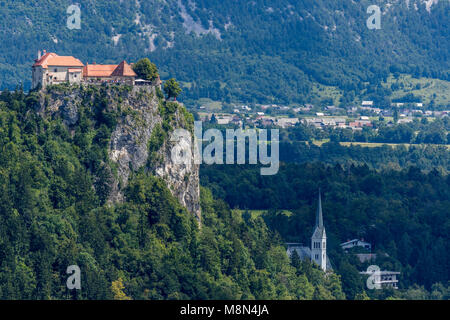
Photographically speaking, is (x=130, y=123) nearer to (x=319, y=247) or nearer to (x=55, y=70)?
(x=55, y=70)

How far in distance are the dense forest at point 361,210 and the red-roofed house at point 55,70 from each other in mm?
27430

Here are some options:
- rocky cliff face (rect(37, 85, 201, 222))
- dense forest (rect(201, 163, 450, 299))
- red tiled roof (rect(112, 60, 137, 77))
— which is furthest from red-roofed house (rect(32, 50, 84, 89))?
dense forest (rect(201, 163, 450, 299))

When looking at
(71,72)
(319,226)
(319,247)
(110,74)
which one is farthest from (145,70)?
(319,226)

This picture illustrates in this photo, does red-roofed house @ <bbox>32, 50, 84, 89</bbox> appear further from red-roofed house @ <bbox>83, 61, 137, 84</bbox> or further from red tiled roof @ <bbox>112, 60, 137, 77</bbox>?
red tiled roof @ <bbox>112, 60, 137, 77</bbox>

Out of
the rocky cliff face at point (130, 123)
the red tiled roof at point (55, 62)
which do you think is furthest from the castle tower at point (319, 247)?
the red tiled roof at point (55, 62)

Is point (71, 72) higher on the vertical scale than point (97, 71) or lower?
lower

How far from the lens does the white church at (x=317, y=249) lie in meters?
119

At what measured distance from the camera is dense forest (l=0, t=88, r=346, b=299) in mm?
94500

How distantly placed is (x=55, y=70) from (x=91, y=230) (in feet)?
38.0

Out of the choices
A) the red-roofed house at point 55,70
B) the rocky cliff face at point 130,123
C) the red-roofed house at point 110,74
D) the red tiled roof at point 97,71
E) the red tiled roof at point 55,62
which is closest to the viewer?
the rocky cliff face at point 130,123

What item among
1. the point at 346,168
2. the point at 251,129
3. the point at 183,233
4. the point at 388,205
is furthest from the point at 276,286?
the point at 251,129

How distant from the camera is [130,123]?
10294 centimetres

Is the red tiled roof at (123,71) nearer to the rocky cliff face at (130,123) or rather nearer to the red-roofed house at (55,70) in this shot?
the rocky cliff face at (130,123)

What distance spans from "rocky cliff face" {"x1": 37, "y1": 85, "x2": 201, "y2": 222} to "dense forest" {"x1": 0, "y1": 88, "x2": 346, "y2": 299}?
1.53 ft
